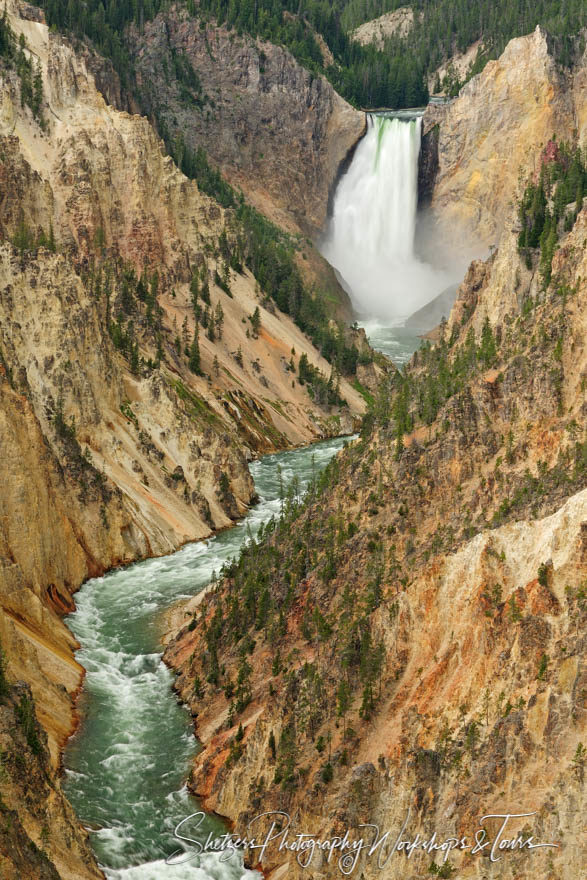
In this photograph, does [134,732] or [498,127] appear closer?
[134,732]

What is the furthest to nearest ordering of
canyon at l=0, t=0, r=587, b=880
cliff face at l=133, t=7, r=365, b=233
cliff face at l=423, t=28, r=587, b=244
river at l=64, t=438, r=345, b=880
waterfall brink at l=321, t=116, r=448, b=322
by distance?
waterfall brink at l=321, t=116, r=448, b=322 < cliff face at l=133, t=7, r=365, b=233 < cliff face at l=423, t=28, r=587, b=244 < river at l=64, t=438, r=345, b=880 < canyon at l=0, t=0, r=587, b=880

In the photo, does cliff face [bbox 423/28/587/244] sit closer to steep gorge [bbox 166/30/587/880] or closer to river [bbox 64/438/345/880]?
river [bbox 64/438/345/880]

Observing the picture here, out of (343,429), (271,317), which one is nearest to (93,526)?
(343,429)

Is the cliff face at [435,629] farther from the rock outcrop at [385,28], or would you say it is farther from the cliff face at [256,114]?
the rock outcrop at [385,28]

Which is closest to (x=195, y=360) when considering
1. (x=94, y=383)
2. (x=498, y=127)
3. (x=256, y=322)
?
(x=256, y=322)

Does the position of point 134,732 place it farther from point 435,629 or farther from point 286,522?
point 286,522

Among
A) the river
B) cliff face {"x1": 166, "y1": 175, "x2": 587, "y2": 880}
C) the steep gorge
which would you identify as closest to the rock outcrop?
the steep gorge

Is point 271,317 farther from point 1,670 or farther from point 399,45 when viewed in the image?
point 399,45

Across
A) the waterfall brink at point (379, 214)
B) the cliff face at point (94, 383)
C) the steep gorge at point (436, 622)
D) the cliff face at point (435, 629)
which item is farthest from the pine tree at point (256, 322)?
the waterfall brink at point (379, 214)
